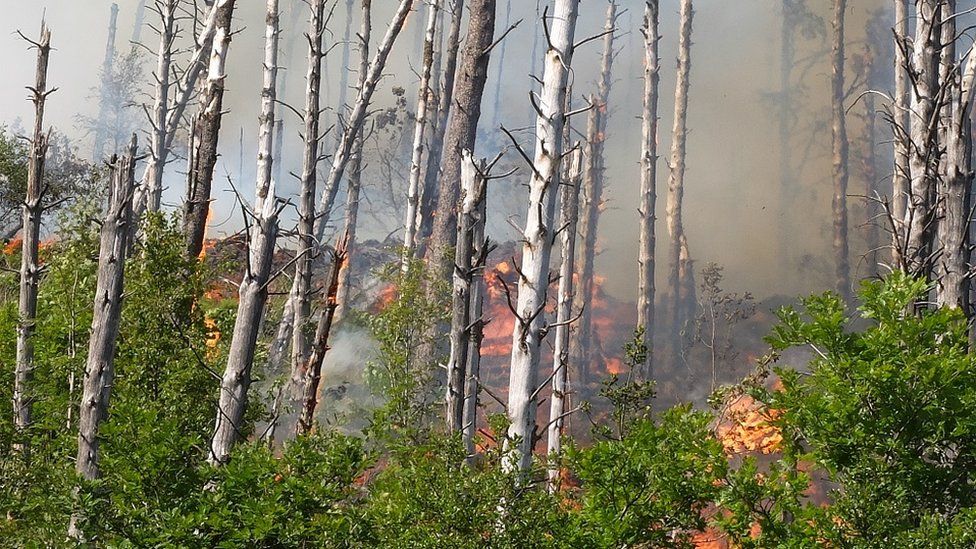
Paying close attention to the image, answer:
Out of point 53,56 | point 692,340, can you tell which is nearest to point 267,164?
point 692,340

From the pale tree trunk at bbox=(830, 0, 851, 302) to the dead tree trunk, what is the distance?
664 inches

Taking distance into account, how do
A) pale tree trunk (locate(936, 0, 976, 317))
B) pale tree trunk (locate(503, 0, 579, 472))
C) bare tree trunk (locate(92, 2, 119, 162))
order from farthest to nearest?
bare tree trunk (locate(92, 2, 119, 162)) → pale tree trunk (locate(936, 0, 976, 317)) → pale tree trunk (locate(503, 0, 579, 472))

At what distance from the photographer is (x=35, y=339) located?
766cm

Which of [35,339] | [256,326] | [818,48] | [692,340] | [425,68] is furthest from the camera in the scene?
[818,48]

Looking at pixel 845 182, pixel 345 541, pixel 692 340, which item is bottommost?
pixel 345 541

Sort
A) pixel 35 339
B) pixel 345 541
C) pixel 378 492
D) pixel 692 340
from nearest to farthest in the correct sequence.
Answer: pixel 345 541 → pixel 378 492 → pixel 35 339 → pixel 692 340

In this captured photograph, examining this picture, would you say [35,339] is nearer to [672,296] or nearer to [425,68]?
[425,68]

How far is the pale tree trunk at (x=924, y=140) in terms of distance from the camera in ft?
21.8

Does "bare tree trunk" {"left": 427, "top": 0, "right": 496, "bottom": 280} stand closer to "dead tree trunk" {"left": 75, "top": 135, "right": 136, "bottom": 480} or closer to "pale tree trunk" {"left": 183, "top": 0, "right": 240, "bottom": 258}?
"pale tree trunk" {"left": 183, "top": 0, "right": 240, "bottom": 258}

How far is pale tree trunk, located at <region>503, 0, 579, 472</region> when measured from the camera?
5.38 metres

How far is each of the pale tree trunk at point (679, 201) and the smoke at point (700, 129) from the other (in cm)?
43

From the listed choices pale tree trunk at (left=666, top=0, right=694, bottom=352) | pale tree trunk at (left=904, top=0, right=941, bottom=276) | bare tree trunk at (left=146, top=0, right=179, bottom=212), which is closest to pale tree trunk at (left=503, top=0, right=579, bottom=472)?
pale tree trunk at (left=904, top=0, right=941, bottom=276)

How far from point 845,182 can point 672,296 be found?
15.6 ft

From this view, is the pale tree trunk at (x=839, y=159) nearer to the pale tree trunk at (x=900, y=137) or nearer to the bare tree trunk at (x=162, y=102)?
the pale tree trunk at (x=900, y=137)
